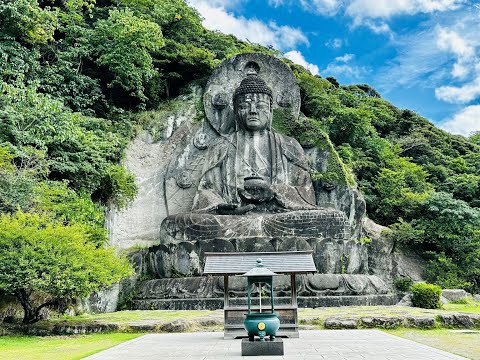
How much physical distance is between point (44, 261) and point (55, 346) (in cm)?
179

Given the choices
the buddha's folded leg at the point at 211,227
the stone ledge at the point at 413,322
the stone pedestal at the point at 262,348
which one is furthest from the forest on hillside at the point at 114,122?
the stone ledge at the point at 413,322

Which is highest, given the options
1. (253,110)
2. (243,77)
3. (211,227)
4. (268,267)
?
(243,77)

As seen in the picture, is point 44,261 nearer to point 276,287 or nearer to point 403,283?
point 276,287

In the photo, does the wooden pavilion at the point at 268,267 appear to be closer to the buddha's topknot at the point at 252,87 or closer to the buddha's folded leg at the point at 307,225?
the buddha's folded leg at the point at 307,225

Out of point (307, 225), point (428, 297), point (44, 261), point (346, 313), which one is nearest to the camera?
point (44, 261)

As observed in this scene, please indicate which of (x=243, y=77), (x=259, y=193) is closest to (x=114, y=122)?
(x=243, y=77)

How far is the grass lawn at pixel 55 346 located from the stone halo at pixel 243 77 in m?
9.80

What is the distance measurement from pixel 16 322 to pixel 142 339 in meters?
3.51

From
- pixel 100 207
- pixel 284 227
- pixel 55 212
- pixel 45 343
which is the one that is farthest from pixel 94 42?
pixel 45 343

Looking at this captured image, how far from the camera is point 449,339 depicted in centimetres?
779

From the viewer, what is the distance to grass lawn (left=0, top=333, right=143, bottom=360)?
662 cm

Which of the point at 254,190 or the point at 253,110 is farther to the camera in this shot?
the point at 253,110

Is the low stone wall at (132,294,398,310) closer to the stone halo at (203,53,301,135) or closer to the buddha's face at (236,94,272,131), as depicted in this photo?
the buddha's face at (236,94,272,131)

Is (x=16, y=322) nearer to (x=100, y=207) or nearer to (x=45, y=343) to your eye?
(x=45, y=343)
